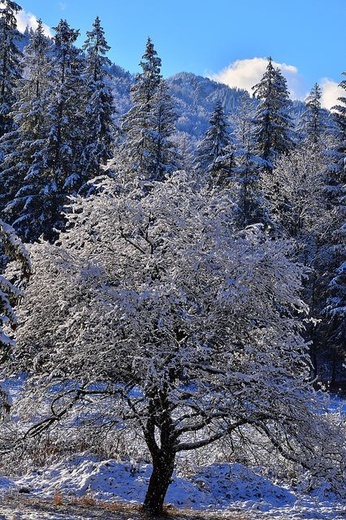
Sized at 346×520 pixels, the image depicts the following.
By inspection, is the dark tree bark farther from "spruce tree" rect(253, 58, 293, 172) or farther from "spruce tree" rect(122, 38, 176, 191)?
"spruce tree" rect(253, 58, 293, 172)

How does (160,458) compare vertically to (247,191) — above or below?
below

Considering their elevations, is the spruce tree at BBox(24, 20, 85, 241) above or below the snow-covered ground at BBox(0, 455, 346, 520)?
above

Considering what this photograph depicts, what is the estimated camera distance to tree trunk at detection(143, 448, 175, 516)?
1018cm

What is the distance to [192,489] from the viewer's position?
1280 centimetres

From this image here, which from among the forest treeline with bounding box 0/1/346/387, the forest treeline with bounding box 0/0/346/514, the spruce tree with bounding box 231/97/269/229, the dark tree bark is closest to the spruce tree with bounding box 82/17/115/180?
the forest treeline with bounding box 0/1/346/387

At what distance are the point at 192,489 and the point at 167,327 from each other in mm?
6002

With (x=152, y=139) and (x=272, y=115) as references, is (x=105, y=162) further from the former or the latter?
(x=272, y=115)

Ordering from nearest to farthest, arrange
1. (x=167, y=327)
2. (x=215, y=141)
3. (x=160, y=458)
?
(x=167, y=327)
(x=160, y=458)
(x=215, y=141)

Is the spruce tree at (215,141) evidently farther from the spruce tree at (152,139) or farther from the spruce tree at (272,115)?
the spruce tree at (152,139)

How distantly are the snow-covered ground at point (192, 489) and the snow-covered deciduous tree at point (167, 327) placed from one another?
2106 mm

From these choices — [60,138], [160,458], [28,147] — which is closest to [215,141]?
[60,138]

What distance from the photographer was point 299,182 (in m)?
25.9

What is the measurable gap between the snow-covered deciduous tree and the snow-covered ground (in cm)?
211

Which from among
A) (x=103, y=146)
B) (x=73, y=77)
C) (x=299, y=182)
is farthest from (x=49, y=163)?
(x=299, y=182)
